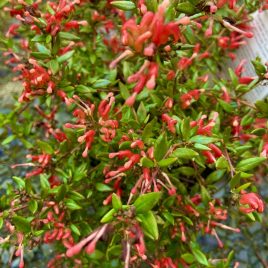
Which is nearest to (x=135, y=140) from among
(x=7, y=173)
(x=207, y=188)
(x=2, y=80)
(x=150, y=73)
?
(x=150, y=73)

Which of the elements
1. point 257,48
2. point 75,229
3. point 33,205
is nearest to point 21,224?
point 33,205

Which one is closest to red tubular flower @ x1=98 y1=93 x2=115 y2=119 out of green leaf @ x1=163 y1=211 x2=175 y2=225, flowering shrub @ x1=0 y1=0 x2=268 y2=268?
flowering shrub @ x1=0 y1=0 x2=268 y2=268

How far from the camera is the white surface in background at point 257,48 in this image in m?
1.34

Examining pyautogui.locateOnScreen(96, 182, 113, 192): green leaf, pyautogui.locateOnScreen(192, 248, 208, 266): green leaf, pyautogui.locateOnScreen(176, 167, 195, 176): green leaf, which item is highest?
pyautogui.locateOnScreen(176, 167, 195, 176): green leaf

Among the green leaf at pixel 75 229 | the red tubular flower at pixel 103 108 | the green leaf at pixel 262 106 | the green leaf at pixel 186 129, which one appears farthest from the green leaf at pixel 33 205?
the green leaf at pixel 262 106

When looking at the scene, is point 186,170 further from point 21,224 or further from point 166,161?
point 21,224

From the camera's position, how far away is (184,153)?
0.90 meters

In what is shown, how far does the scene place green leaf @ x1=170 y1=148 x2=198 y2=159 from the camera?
889 millimetres

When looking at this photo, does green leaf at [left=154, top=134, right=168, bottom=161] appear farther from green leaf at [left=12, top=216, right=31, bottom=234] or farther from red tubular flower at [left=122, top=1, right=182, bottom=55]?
green leaf at [left=12, top=216, right=31, bottom=234]

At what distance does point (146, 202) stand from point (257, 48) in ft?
2.68

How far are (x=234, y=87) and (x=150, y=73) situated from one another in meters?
0.65

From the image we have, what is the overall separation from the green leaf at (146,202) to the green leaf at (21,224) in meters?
0.30

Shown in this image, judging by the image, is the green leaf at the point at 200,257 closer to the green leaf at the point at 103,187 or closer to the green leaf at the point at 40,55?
the green leaf at the point at 103,187

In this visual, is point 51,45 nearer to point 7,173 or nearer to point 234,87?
point 234,87
